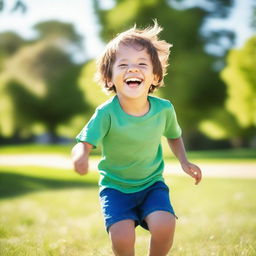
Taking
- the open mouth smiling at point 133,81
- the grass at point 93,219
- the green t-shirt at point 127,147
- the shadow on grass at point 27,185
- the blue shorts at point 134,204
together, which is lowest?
the shadow on grass at point 27,185

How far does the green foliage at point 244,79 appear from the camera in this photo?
1023 inches

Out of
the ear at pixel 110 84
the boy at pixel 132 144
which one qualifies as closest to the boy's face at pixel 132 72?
the boy at pixel 132 144

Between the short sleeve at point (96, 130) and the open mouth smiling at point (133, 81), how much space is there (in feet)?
0.82

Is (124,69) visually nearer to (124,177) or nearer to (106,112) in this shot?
(106,112)

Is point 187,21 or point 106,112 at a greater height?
point 106,112

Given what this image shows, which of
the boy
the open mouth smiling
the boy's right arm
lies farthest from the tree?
Result: the boy's right arm

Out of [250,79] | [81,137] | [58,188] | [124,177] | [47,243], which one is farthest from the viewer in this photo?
[250,79]

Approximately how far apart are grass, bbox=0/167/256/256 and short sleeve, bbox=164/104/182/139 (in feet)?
2.87

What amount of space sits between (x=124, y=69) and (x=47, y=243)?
5.01ft

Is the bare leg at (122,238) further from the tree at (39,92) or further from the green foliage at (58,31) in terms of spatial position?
the green foliage at (58,31)

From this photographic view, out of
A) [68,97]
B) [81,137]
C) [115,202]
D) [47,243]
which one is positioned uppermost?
[81,137]

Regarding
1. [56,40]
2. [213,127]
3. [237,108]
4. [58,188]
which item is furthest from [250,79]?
[56,40]

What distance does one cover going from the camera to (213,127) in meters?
32.0

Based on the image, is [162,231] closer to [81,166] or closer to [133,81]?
[81,166]
